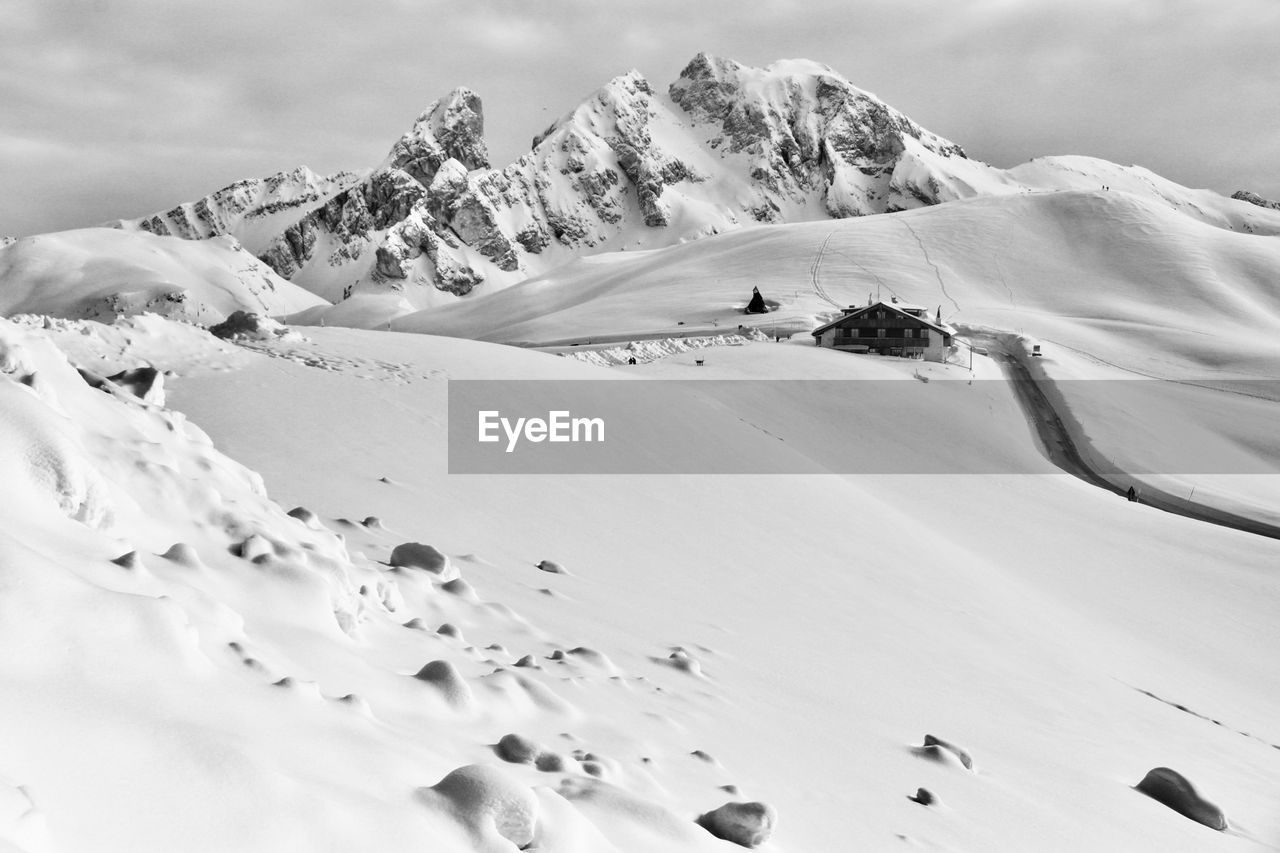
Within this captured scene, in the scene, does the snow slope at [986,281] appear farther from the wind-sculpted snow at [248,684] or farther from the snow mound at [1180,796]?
the wind-sculpted snow at [248,684]

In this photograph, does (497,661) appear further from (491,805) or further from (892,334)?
(892,334)

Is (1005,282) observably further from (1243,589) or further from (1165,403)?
(1243,589)

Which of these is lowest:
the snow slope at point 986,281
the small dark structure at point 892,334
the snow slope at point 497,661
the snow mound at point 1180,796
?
the snow mound at point 1180,796

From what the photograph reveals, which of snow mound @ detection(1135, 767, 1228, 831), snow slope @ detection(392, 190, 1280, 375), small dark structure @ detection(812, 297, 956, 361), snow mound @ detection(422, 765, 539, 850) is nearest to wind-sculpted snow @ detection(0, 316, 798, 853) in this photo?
snow mound @ detection(422, 765, 539, 850)

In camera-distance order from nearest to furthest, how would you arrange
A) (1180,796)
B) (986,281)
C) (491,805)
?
(491,805) < (1180,796) < (986,281)

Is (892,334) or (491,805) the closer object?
(491,805)

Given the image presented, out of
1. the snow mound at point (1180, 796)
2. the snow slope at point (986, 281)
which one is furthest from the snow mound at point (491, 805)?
the snow slope at point (986, 281)

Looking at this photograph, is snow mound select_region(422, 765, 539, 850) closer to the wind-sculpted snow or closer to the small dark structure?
the wind-sculpted snow

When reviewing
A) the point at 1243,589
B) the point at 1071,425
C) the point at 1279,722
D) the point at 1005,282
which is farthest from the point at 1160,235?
the point at 1279,722

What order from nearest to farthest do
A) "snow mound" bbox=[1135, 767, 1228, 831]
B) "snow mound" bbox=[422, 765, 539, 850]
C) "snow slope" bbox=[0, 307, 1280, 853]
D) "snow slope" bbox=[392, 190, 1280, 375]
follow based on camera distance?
"snow slope" bbox=[0, 307, 1280, 853]
"snow mound" bbox=[422, 765, 539, 850]
"snow mound" bbox=[1135, 767, 1228, 831]
"snow slope" bbox=[392, 190, 1280, 375]

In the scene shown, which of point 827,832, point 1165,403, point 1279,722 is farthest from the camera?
point 1165,403

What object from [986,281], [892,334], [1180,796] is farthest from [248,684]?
[986,281]
